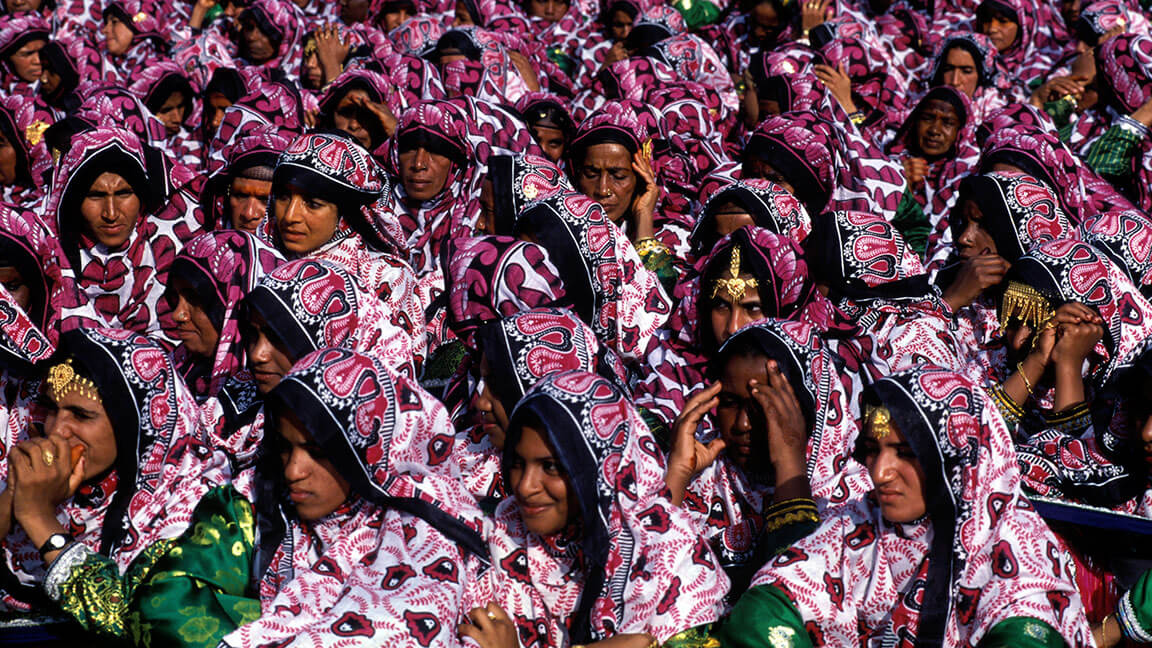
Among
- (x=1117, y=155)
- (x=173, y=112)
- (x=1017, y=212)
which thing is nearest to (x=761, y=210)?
(x=1017, y=212)

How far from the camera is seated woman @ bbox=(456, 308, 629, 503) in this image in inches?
165

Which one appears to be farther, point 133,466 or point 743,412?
point 743,412

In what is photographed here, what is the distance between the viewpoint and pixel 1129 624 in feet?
11.9

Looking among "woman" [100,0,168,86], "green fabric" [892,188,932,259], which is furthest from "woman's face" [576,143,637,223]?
"woman" [100,0,168,86]

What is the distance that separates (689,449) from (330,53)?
6.07 metres

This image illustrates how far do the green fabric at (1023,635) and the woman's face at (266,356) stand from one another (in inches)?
103

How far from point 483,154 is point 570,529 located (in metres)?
3.68

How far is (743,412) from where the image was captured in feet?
13.9

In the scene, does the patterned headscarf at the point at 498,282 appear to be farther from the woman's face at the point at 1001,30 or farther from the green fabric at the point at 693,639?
the woman's face at the point at 1001,30

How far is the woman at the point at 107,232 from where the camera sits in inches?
236

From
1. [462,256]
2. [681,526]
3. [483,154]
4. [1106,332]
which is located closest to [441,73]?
[483,154]

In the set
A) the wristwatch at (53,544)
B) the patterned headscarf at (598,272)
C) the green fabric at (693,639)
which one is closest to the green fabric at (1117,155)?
the patterned headscarf at (598,272)

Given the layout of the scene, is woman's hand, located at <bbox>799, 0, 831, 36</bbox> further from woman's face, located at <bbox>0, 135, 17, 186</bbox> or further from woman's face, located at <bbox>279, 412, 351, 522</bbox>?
woman's face, located at <bbox>279, 412, 351, 522</bbox>

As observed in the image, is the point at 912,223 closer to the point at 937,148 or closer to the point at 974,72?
the point at 937,148
